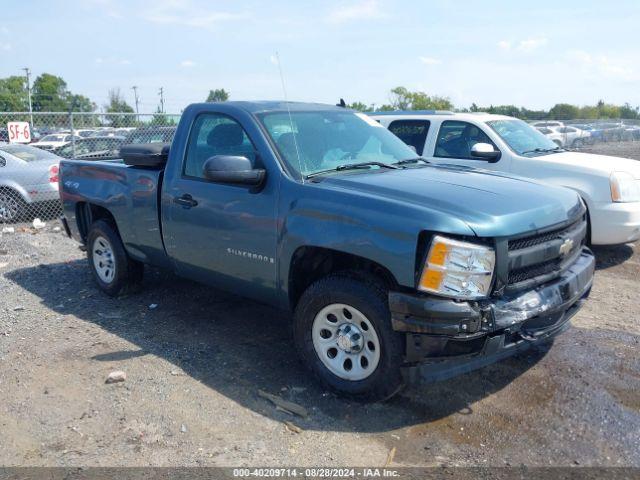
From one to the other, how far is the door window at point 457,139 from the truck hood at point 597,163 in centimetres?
95

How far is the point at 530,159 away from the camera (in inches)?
Answer: 293

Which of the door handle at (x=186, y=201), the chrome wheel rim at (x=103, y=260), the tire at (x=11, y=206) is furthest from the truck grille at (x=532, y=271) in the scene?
the tire at (x=11, y=206)

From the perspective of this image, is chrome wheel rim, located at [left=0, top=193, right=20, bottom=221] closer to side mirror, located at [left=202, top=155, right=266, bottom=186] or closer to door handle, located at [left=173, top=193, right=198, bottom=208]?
door handle, located at [left=173, top=193, right=198, bottom=208]

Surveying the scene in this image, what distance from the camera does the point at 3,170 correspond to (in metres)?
10.6

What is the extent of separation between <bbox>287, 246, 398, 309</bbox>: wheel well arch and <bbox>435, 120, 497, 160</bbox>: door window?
4.37 meters

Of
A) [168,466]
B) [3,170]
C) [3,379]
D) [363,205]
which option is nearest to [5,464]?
[168,466]

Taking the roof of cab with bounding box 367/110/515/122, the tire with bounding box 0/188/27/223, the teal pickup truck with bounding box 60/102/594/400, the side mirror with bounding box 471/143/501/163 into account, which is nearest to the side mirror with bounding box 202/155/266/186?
the teal pickup truck with bounding box 60/102/594/400

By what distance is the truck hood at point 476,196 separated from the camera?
11.5ft

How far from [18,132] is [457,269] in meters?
11.3

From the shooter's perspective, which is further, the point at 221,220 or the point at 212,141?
the point at 212,141

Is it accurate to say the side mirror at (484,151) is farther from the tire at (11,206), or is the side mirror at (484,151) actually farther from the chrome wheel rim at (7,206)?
the chrome wheel rim at (7,206)

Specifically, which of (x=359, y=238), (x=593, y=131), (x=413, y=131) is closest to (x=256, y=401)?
(x=359, y=238)

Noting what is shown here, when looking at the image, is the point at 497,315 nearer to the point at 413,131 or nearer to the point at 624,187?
the point at 624,187

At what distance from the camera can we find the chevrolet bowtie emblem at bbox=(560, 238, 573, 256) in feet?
12.8
